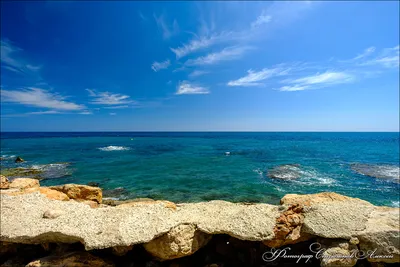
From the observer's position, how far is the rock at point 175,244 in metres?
5.95

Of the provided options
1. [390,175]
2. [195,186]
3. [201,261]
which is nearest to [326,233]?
[201,261]

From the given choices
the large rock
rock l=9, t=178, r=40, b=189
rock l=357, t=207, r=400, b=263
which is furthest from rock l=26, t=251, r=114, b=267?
rock l=357, t=207, r=400, b=263

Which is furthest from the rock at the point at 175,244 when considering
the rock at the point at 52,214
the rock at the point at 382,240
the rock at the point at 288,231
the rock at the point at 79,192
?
the rock at the point at 79,192

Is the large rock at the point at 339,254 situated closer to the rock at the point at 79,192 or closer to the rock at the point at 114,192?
the rock at the point at 79,192

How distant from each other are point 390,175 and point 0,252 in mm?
31365

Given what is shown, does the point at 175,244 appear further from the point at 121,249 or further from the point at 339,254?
the point at 339,254

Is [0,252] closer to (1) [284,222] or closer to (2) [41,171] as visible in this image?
(1) [284,222]

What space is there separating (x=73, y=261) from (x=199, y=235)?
3.52 metres

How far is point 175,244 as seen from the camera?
19.6 ft

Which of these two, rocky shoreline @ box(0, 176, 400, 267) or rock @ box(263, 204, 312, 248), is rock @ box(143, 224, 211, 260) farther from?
rock @ box(263, 204, 312, 248)

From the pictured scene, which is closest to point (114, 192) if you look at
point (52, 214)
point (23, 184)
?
point (23, 184)

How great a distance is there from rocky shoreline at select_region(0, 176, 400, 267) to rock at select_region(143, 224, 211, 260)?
0.09 ft

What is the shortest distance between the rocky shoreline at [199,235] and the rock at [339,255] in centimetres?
2

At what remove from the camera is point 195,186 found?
18141mm
